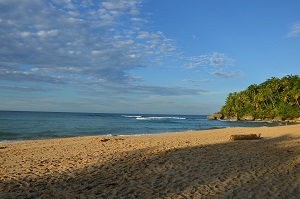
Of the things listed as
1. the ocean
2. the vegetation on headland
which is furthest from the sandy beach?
the vegetation on headland

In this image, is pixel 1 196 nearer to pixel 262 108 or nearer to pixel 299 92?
pixel 299 92

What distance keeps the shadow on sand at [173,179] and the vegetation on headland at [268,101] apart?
7197 centimetres

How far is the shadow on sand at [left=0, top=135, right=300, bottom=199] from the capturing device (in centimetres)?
673

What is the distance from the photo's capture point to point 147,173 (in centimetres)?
865

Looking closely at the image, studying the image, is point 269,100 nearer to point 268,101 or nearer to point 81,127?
point 268,101

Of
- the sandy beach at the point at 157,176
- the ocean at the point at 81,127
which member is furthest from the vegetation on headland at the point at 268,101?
the sandy beach at the point at 157,176

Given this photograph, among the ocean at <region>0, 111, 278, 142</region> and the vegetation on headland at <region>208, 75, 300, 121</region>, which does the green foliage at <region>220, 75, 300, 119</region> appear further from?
the ocean at <region>0, 111, 278, 142</region>

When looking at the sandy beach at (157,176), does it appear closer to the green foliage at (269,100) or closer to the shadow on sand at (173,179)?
the shadow on sand at (173,179)

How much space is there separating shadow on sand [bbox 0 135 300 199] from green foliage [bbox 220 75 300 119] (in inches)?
2863

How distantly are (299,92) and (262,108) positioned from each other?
1548 centimetres

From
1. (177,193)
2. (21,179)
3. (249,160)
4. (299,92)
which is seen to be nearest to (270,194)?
(177,193)

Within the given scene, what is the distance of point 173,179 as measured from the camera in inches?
314

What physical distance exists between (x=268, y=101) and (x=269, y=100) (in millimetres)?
501

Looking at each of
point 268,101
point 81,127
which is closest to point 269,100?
point 268,101
